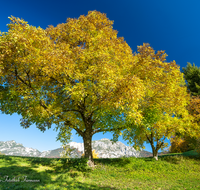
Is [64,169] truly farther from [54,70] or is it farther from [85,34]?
[85,34]

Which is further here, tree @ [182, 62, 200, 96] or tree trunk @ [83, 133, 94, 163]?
tree @ [182, 62, 200, 96]

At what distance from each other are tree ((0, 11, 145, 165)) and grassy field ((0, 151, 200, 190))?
2693 millimetres

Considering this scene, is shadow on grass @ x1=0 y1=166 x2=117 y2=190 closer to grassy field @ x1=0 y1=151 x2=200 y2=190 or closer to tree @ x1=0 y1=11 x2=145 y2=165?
grassy field @ x1=0 y1=151 x2=200 y2=190

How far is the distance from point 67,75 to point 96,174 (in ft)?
32.1

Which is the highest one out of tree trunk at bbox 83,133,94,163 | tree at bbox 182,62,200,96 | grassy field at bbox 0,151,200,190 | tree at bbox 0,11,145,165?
tree at bbox 182,62,200,96

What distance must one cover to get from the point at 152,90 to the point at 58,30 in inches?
496

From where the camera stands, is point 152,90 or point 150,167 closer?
point 152,90

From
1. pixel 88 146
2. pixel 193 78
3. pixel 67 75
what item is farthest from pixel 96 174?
pixel 193 78

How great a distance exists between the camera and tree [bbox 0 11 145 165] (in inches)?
411

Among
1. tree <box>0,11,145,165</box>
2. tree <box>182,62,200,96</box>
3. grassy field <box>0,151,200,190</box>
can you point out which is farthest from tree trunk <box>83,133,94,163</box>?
tree <box>182,62,200,96</box>

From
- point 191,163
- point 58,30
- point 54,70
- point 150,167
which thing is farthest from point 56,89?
point 191,163

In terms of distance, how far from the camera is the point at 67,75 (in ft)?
43.5


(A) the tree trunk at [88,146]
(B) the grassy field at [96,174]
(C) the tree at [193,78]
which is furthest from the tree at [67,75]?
(C) the tree at [193,78]

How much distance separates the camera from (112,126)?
44.7 feet
